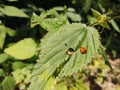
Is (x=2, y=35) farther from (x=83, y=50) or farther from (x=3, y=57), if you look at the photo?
(x=83, y=50)

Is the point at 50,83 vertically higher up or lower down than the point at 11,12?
lower down

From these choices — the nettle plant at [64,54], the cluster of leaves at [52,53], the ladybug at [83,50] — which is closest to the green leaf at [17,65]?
the cluster of leaves at [52,53]

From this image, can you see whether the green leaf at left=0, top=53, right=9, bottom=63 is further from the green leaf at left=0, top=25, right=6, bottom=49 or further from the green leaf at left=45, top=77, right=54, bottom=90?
the green leaf at left=45, top=77, right=54, bottom=90

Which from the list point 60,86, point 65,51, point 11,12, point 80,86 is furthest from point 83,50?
point 11,12

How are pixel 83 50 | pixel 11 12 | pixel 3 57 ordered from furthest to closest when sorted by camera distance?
1. pixel 11 12
2. pixel 3 57
3. pixel 83 50

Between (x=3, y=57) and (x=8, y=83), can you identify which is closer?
(x=8, y=83)

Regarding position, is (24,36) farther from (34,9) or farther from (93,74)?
(93,74)

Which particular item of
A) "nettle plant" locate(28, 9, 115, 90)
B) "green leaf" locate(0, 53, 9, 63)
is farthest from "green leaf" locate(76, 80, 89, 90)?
"nettle plant" locate(28, 9, 115, 90)
